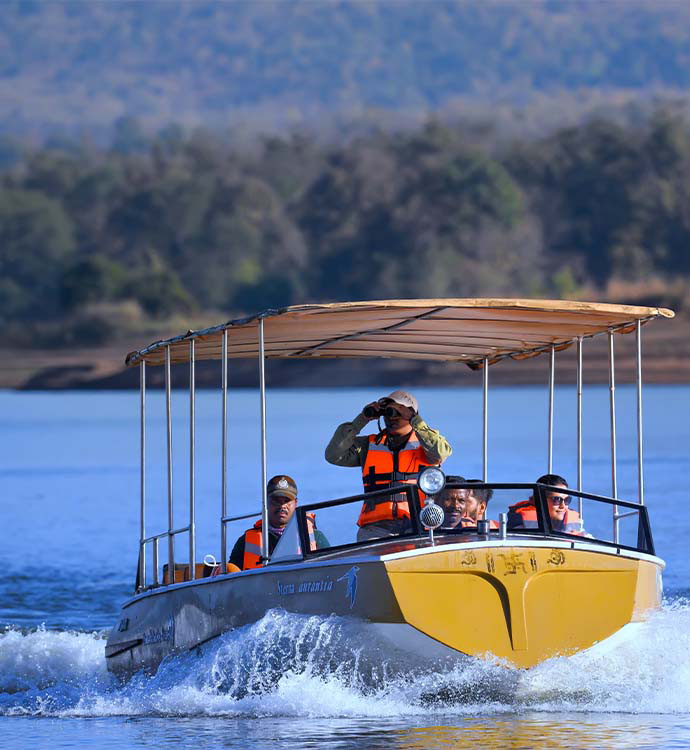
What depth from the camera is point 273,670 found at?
1005 centimetres

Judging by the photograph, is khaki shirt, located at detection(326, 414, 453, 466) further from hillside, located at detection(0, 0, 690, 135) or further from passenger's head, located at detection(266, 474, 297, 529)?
hillside, located at detection(0, 0, 690, 135)

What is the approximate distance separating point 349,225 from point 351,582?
72591 mm

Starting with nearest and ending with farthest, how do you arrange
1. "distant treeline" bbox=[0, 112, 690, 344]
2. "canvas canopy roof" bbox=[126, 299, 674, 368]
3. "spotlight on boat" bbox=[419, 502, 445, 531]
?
"spotlight on boat" bbox=[419, 502, 445, 531] → "canvas canopy roof" bbox=[126, 299, 674, 368] → "distant treeline" bbox=[0, 112, 690, 344]

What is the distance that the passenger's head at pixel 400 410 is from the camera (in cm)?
1062

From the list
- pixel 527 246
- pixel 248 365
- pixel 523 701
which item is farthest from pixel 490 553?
pixel 527 246

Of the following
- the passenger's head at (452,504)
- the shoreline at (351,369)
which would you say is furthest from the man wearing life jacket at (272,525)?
the shoreline at (351,369)

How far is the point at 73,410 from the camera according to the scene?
63562 millimetres

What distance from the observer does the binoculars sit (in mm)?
10617

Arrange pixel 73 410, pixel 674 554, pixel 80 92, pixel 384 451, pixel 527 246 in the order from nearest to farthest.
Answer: pixel 384 451, pixel 674 554, pixel 73 410, pixel 527 246, pixel 80 92

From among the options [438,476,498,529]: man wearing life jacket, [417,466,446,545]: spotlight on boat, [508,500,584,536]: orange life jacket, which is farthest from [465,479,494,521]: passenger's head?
[417,466,446,545]: spotlight on boat

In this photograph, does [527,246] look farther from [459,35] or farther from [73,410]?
[459,35]

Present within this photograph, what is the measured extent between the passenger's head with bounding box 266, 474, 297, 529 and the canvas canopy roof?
0.97 metres

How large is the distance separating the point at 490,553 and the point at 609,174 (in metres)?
70.9

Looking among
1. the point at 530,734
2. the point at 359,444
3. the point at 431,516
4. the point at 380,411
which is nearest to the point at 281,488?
the point at 359,444
